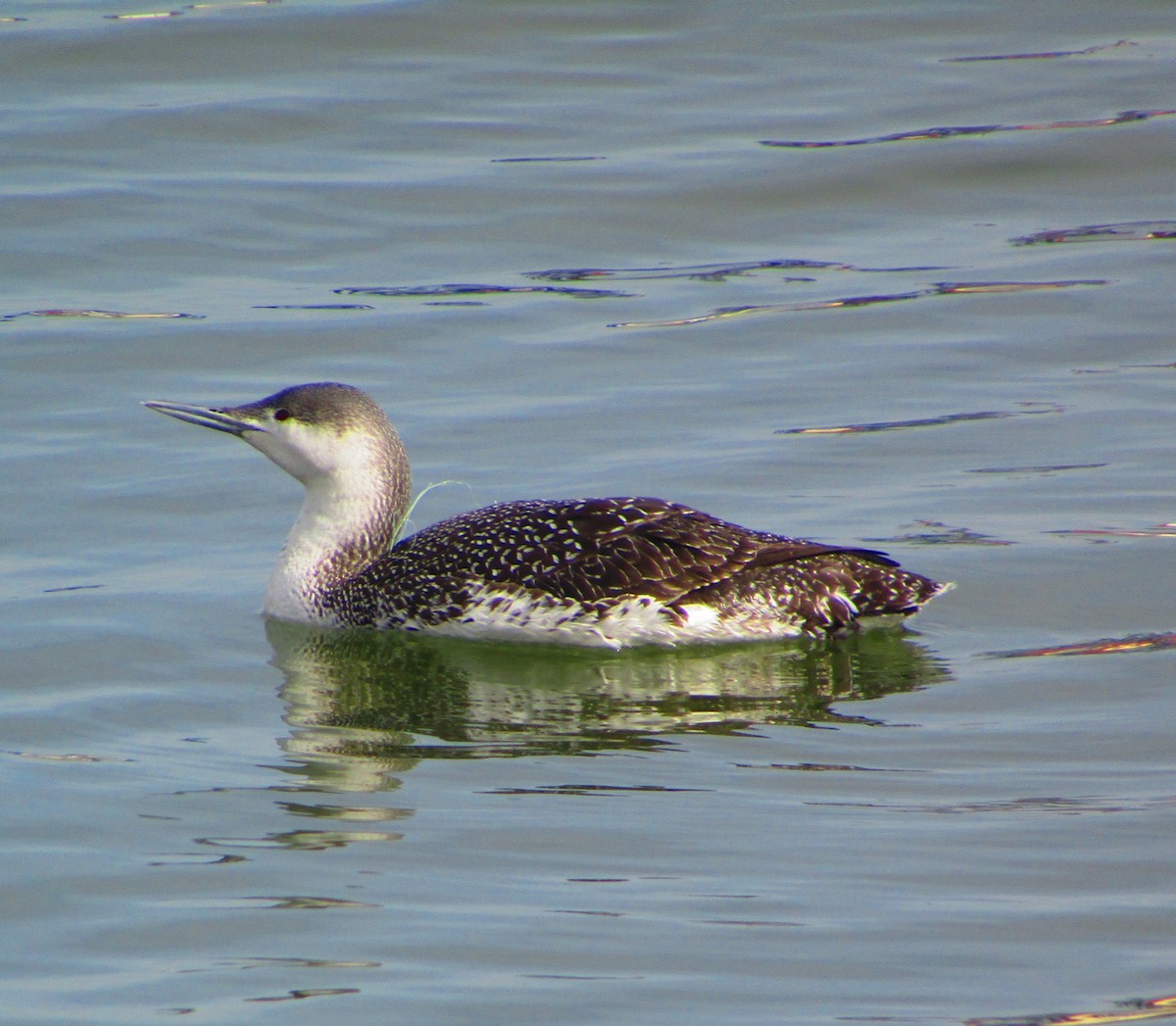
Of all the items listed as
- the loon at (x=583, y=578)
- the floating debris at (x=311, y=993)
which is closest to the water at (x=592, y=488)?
the floating debris at (x=311, y=993)

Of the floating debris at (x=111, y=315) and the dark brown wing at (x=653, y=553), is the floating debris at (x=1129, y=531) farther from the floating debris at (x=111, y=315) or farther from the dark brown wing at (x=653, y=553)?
the floating debris at (x=111, y=315)

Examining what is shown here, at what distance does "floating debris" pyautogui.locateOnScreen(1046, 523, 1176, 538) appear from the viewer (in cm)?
810

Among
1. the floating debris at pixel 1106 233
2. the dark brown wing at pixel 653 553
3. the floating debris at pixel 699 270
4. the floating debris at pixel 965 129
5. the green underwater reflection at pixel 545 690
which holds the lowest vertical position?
the green underwater reflection at pixel 545 690

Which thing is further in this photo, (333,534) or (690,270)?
(690,270)

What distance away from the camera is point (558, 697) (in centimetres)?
680

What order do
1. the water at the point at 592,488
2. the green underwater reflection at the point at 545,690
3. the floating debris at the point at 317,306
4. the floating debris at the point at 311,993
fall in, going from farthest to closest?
the floating debris at the point at 317,306
the green underwater reflection at the point at 545,690
the water at the point at 592,488
the floating debris at the point at 311,993

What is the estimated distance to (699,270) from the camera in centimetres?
1228

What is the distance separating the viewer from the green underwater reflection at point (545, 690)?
20.6ft

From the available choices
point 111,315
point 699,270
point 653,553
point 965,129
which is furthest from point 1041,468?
point 965,129

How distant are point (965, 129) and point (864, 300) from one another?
3.63 meters

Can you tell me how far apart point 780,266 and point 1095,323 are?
205cm

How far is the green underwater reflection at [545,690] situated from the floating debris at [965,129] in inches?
296

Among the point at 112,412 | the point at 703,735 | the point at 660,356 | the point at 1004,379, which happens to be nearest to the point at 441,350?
the point at 660,356

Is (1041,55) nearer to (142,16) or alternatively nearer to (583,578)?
(142,16)
